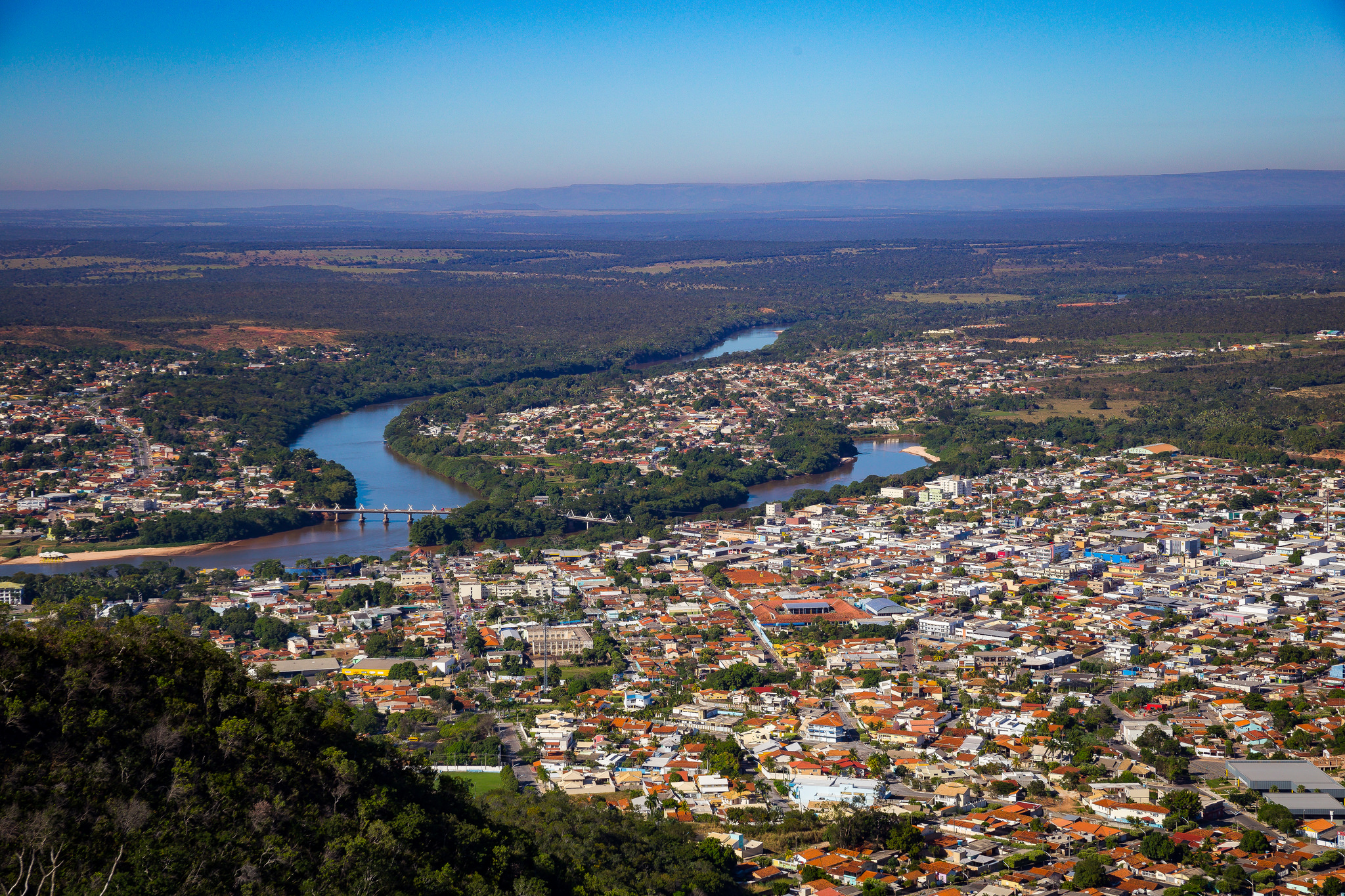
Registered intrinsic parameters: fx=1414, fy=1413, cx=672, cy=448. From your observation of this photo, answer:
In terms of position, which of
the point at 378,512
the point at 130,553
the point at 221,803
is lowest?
the point at 130,553

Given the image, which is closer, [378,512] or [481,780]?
[481,780]

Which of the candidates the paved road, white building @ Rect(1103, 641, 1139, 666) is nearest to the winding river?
the paved road

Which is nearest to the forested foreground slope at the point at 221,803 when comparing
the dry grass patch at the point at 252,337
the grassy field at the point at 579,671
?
the grassy field at the point at 579,671

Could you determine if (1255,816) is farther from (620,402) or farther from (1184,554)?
(620,402)

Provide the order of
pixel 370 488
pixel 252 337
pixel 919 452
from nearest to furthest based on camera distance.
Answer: pixel 370 488 < pixel 919 452 < pixel 252 337

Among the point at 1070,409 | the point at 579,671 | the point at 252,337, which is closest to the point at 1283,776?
the point at 579,671

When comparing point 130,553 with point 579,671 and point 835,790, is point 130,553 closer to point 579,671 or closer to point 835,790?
point 579,671

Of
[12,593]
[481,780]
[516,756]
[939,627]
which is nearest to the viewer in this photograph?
[481,780]

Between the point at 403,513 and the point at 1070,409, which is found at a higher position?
the point at 1070,409
